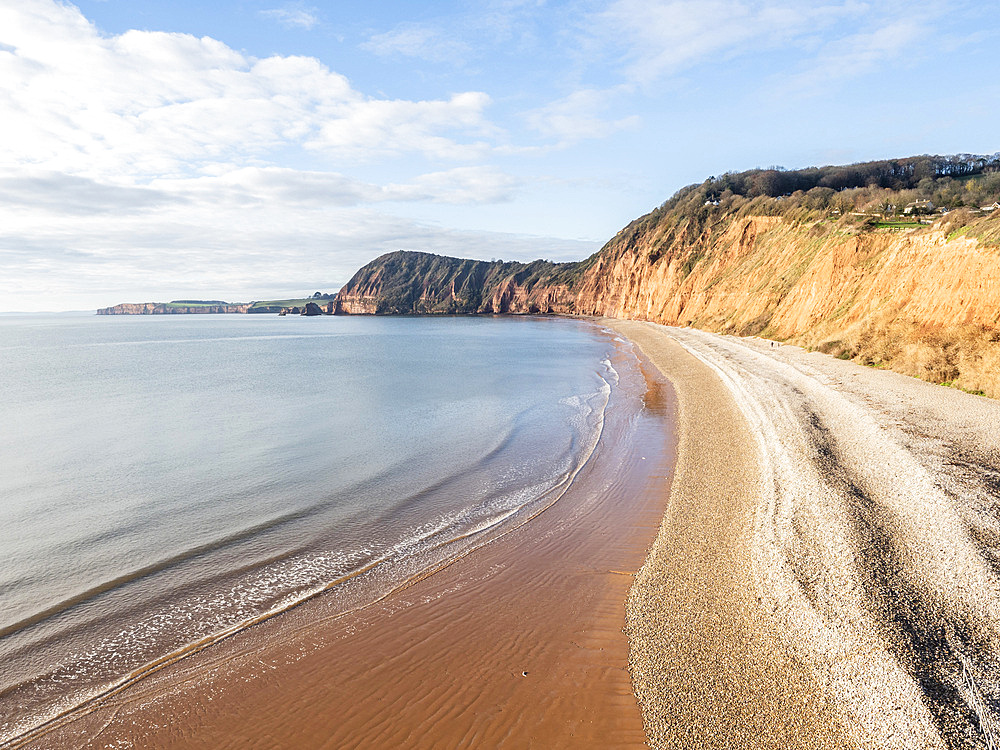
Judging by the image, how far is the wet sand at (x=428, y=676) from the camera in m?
5.59

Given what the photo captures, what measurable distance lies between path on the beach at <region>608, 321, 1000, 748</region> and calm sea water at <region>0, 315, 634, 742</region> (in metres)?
4.00

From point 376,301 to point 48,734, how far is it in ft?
589

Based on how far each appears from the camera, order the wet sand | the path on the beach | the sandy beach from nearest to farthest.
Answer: the path on the beach
the sandy beach
the wet sand

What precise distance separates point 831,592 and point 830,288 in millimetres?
28785

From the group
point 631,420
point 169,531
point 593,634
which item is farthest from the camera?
point 631,420

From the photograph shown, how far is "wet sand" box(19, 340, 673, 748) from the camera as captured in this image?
5.59m

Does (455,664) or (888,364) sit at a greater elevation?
(888,364)

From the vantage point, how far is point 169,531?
1075cm

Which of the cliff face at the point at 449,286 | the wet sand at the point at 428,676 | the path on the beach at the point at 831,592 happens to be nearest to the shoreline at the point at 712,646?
the path on the beach at the point at 831,592

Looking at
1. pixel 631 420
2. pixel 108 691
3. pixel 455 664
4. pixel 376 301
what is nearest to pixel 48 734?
pixel 108 691

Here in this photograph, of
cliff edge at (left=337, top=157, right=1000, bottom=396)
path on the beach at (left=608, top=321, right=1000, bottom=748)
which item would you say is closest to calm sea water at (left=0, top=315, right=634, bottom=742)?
path on the beach at (left=608, top=321, right=1000, bottom=748)

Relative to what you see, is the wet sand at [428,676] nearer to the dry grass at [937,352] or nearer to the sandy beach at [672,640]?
the sandy beach at [672,640]

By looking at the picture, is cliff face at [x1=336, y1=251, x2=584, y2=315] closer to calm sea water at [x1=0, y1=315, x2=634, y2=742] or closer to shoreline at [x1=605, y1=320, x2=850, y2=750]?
calm sea water at [x1=0, y1=315, x2=634, y2=742]

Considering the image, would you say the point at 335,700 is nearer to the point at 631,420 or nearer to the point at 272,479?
the point at 272,479
